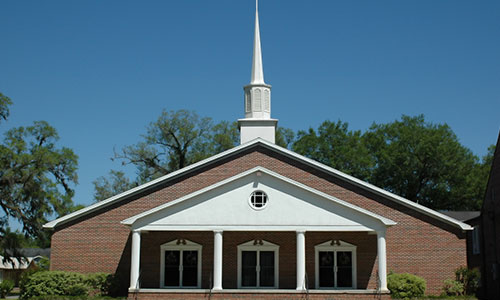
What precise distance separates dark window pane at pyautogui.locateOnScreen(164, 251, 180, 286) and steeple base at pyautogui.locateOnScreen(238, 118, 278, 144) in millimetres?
7983

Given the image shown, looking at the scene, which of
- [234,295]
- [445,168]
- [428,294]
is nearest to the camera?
[234,295]

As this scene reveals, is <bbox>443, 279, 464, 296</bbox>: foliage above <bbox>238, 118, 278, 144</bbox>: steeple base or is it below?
below

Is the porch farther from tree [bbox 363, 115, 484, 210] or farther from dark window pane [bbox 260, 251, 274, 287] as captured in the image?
tree [bbox 363, 115, 484, 210]

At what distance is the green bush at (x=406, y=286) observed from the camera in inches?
1059

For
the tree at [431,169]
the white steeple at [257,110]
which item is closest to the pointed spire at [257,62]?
the white steeple at [257,110]

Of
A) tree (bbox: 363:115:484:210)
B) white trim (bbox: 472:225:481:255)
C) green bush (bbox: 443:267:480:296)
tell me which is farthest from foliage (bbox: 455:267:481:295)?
tree (bbox: 363:115:484:210)

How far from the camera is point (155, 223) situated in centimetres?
2666

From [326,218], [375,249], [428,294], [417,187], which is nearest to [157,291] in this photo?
[326,218]

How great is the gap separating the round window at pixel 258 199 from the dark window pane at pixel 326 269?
447cm

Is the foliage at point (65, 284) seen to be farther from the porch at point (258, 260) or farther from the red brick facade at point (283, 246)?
the porch at point (258, 260)

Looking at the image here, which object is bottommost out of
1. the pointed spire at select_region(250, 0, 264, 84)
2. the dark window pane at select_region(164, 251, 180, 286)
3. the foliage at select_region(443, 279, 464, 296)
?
the foliage at select_region(443, 279, 464, 296)

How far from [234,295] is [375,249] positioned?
765 centimetres

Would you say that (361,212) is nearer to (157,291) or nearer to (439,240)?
(439,240)

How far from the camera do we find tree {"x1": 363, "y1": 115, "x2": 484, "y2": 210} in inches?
2249
